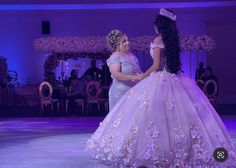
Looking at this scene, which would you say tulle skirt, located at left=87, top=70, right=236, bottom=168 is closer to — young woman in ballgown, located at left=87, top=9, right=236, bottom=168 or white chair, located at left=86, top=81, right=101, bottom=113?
young woman in ballgown, located at left=87, top=9, right=236, bottom=168

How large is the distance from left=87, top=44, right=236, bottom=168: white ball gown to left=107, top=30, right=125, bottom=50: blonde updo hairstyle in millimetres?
682

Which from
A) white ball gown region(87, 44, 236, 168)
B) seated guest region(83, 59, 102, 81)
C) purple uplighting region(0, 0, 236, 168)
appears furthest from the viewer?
seated guest region(83, 59, 102, 81)

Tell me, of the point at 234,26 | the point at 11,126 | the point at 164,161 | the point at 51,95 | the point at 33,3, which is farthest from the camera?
Result: the point at 234,26

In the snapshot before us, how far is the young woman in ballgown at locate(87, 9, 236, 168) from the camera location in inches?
224

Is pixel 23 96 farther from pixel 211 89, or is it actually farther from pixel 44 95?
pixel 211 89

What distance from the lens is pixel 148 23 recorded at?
19.3m

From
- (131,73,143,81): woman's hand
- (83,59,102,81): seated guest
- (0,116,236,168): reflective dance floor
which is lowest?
(0,116,236,168): reflective dance floor

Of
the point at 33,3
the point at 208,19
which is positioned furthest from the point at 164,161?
the point at 208,19

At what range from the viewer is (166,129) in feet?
18.9

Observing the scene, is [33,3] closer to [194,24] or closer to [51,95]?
[51,95]

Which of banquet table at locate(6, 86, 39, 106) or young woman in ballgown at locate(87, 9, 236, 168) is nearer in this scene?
young woman in ballgown at locate(87, 9, 236, 168)

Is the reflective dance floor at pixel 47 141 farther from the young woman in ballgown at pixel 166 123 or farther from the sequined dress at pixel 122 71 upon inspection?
the sequined dress at pixel 122 71

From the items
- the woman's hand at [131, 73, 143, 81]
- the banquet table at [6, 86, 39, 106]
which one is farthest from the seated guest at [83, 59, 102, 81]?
the woman's hand at [131, 73, 143, 81]

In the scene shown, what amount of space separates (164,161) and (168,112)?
0.54 metres
